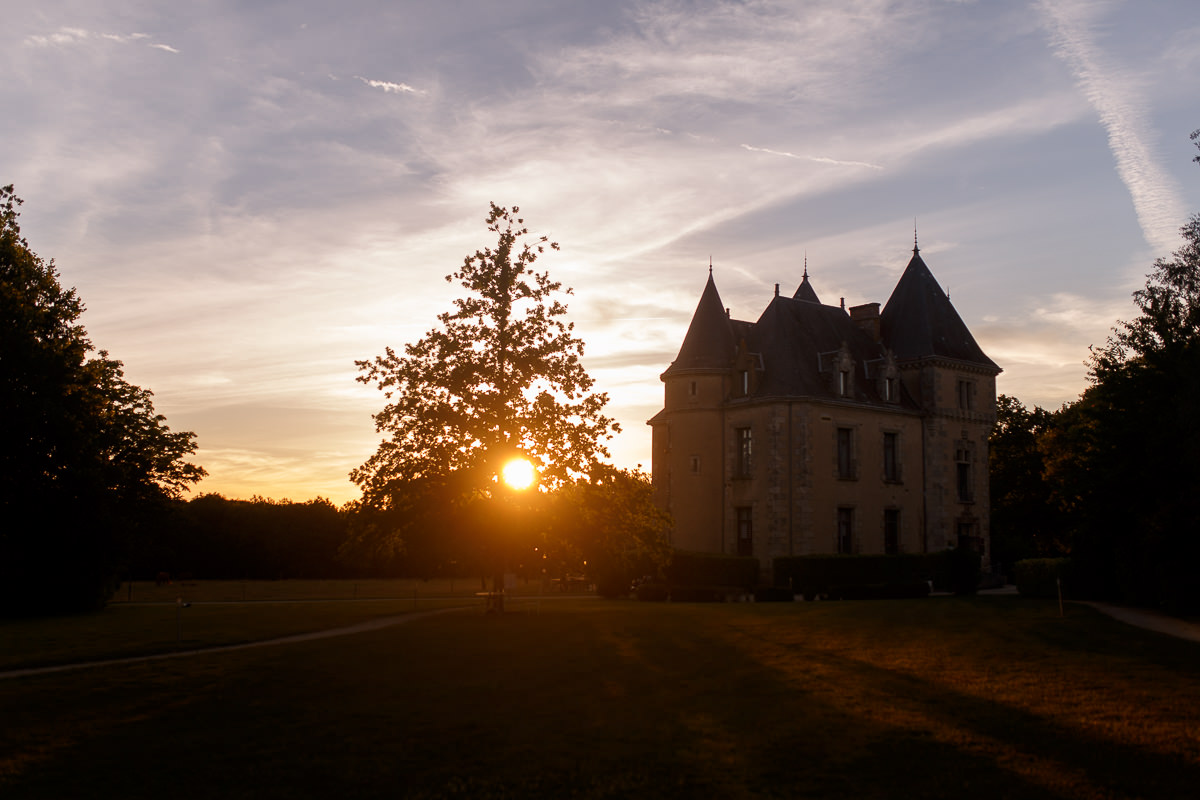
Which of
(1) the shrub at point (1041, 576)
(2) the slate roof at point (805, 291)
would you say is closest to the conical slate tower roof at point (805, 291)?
(2) the slate roof at point (805, 291)

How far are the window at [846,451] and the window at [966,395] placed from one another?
26.1 feet

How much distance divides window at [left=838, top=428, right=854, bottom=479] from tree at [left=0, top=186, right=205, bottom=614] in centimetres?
3203

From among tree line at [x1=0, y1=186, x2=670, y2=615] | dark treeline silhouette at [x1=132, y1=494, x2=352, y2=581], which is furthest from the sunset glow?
dark treeline silhouette at [x1=132, y1=494, x2=352, y2=581]

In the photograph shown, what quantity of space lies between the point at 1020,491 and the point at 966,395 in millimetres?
20317

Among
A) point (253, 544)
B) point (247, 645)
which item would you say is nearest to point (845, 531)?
point (247, 645)

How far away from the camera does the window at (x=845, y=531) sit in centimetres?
4950

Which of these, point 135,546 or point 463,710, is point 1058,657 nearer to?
point 463,710

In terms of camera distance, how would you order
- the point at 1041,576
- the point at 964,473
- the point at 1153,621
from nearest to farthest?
1. the point at 1153,621
2. the point at 1041,576
3. the point at 964,473

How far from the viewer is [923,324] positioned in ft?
177

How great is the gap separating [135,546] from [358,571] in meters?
47.8

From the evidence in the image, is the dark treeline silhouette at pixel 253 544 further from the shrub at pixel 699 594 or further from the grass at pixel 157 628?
the shrub at pixel 699 594

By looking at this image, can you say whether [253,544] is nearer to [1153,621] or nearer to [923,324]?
[923,324]

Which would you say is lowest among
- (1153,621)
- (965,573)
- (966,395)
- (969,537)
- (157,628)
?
(157,628)

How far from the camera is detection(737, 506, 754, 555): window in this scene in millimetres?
48562
